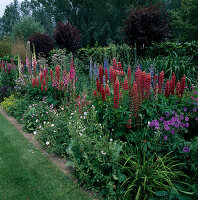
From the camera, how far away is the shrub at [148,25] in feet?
27.1

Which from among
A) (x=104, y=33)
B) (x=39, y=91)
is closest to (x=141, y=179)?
(x=39, y=91)

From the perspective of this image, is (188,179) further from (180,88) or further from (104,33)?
(104,33)

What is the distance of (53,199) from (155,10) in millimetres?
8109

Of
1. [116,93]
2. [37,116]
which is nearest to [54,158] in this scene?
[37,116]

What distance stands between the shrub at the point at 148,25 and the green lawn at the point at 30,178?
6097 mm

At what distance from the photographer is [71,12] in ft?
122

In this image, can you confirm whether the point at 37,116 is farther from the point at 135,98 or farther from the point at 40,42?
the point at 40,42

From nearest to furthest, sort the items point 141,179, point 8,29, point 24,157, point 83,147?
point 141,179, point 83,147, point 24,157, point 8,29

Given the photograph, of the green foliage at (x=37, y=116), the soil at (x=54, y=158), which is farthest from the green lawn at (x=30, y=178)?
the green foliage at (x=37, y=116)

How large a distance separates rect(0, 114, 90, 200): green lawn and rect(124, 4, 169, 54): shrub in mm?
6097

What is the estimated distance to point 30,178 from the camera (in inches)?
130

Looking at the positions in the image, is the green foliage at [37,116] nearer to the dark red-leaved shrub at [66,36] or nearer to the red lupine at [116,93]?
the red lupine at [116,93]

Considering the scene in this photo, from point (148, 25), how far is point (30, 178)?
289 inches

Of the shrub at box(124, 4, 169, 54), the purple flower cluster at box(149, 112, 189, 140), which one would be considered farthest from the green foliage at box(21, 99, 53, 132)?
the shrub at box(124, 4, 169, 54)
